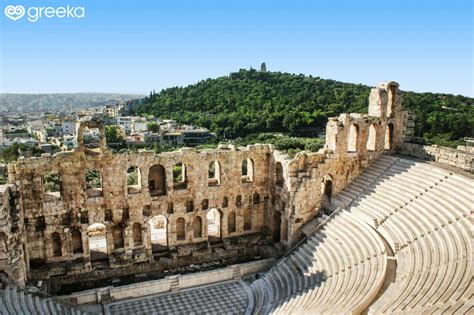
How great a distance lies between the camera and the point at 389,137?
1190 inches

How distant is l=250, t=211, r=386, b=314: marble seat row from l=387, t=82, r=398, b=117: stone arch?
28.3 feet

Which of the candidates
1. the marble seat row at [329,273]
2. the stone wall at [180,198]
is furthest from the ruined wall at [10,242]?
the marble seat row at [329,273]

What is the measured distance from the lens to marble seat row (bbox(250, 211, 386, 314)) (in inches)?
738

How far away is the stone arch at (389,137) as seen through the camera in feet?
98.3

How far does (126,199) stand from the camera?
2498cm

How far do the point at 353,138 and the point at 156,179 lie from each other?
44.4 feet

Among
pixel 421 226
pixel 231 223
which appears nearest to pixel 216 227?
pixel 231 223

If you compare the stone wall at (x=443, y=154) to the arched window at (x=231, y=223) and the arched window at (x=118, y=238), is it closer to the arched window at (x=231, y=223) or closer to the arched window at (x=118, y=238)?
the arched window at (x=231, y=223)

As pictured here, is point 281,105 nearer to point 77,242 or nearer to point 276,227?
point 276,227

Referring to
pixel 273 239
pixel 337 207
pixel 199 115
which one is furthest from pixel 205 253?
pixel 199 115

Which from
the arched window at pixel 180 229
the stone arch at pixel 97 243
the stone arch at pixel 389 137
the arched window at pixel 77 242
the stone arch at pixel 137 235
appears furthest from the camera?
the stone arch at pixel 389 137

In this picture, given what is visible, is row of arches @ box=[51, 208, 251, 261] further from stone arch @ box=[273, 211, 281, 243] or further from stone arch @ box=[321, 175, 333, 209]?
stone arch @ box=[321, 175, 333, 209]

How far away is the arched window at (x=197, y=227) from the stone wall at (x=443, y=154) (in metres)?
15.1

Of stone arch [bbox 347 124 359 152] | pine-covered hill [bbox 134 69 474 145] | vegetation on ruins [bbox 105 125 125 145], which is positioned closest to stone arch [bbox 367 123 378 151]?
stone arch [bbox 347 124 359 152]
